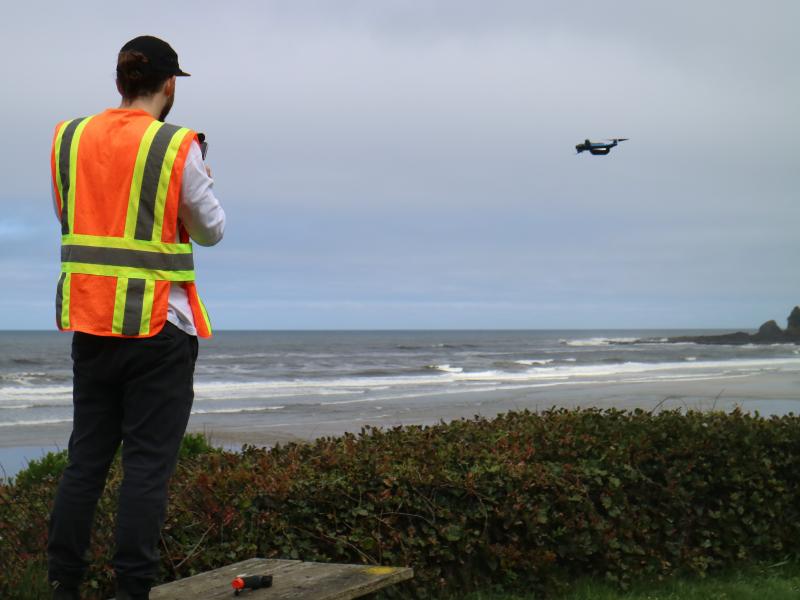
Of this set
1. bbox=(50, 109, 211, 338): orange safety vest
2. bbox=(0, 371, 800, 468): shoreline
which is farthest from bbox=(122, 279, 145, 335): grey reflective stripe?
bbox=(0, 371, 800, 468): shoreline

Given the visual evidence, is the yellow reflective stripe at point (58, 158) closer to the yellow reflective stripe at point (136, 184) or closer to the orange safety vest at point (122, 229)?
the orange safety vest at point (122, 229)

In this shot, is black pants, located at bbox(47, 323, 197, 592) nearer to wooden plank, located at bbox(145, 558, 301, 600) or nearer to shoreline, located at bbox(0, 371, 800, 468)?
wooden plank, located at bbox(145, 558, 301, 600)

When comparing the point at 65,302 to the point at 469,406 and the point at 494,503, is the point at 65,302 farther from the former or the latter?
the point at 469,406

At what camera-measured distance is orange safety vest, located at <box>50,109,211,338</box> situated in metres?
3.21

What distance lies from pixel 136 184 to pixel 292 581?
1.72m

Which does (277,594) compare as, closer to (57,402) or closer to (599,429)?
(599,429)

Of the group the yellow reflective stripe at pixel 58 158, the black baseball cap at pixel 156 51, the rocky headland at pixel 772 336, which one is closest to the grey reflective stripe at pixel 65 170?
the yellow reflective stripe at pixel 58 158

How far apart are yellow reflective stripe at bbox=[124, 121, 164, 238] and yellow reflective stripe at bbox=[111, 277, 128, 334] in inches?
6.8

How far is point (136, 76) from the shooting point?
343 centimetres

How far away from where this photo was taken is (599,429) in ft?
20.5

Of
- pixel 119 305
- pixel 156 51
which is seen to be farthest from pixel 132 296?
pixel 156 51

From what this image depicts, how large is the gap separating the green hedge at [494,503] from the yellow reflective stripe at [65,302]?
4.00 ft

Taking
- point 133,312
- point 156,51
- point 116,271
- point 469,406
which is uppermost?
point 156,51

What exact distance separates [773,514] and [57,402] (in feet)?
77.1
